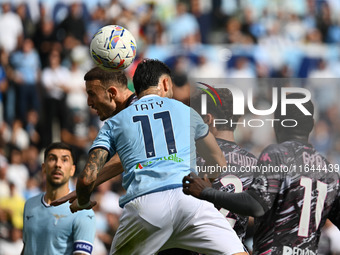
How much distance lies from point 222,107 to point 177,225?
1446mm

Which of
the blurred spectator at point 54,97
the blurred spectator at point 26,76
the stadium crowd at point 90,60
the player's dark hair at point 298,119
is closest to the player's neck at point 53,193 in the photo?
the player's dark hair at point 298,119

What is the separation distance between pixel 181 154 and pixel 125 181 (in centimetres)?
53

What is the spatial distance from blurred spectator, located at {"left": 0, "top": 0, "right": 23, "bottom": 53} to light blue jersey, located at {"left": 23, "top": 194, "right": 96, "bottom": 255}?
9.12 metres

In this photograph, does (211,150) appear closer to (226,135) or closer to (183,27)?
(226,135)

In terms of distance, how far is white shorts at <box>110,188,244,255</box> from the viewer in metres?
5.78

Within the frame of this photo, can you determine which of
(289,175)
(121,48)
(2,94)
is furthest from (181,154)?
(2,94)

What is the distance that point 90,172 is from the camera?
5918 mm

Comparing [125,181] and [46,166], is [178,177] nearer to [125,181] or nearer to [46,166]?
[125,181]

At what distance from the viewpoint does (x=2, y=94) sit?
1597 cm

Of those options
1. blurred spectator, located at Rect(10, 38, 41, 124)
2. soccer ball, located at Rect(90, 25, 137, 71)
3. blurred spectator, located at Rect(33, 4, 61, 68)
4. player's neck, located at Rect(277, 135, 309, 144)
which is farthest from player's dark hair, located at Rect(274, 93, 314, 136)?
blurred spectator, located at Rect(33, 4, 61, 68)

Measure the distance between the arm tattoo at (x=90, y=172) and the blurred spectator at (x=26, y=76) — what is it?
32.6 feet

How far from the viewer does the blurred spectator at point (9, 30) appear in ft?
54.0

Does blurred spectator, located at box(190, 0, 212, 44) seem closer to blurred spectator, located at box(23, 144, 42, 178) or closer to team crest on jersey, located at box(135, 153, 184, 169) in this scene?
blurred spectator, located at box(23, 144, 42, 178)

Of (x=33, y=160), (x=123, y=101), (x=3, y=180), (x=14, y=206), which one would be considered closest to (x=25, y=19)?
(x=33, y=160)
